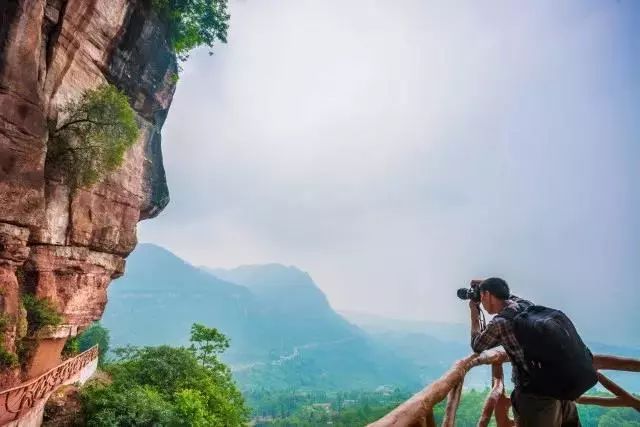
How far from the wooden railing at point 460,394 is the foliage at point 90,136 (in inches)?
528

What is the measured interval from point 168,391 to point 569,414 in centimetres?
1750

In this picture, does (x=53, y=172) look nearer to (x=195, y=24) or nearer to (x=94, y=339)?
(x=195, y=24)

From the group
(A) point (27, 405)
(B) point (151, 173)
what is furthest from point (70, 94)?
(A) point (27, 405)

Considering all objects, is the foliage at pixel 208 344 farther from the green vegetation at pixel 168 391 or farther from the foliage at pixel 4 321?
the foliage at pixel 4 321

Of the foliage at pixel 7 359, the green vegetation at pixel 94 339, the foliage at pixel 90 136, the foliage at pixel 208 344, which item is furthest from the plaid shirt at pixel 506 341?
the green vegetation at pixel 94 339

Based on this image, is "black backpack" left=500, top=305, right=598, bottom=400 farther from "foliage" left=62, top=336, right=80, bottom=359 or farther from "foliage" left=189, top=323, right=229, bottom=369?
"foliage" left=189, top=323, right=229, bottom=369

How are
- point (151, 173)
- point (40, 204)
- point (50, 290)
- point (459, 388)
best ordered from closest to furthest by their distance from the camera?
point (459, 388) → point (40, 204) → point (50, 290) → point (151, 173)

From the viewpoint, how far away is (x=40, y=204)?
10789mm

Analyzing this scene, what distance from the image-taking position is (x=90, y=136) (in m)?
12.4

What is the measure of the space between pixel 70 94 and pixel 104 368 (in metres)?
13.5

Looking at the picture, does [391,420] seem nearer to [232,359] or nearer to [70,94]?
[70,94]

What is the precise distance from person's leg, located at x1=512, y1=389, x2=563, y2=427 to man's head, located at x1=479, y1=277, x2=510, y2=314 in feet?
1.79

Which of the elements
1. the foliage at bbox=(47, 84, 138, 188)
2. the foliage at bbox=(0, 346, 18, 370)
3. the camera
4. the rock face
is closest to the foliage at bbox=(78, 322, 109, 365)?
the rock face

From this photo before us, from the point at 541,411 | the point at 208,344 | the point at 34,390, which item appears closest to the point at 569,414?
the point at 541,411
